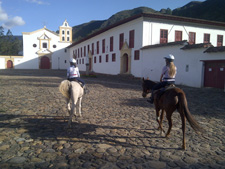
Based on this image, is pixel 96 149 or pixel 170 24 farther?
pixel 170 24

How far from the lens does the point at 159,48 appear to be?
18.2 m

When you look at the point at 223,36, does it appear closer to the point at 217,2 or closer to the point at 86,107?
the point at 86,107

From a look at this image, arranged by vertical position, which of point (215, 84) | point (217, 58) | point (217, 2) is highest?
point (217, 2)

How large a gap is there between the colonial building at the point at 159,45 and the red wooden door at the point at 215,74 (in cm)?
8

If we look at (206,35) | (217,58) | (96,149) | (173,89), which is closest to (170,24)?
(206,35)

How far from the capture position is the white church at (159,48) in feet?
47.1

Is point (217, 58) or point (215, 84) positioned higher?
point (217, 58)

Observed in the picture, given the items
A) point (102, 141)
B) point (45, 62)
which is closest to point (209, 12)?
point (45, 62)

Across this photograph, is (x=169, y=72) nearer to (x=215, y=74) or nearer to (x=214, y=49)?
(x=214, y=49)

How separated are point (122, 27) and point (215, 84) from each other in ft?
48.1

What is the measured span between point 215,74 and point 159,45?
20.6 ft

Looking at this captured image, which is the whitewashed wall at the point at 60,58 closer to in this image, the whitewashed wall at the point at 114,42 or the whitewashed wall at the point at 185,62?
the whitewashed wall at the point at 114,42

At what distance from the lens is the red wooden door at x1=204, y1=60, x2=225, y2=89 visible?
43.6 feet

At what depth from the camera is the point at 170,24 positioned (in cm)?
2164
